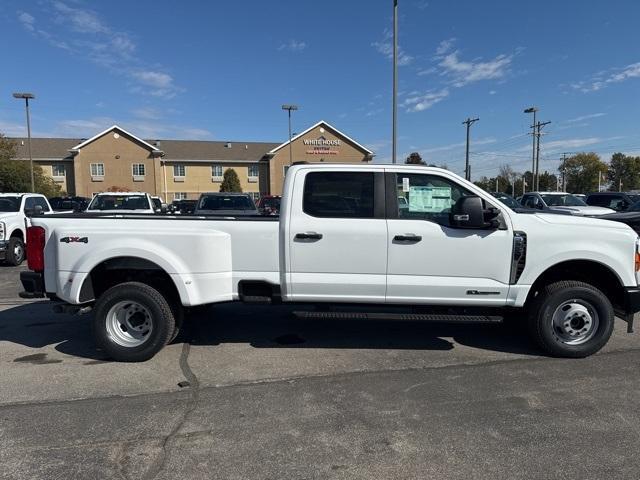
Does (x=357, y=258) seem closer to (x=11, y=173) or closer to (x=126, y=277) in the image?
(x=126, y=277)

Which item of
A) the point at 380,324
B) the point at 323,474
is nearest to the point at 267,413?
the point at 323,474

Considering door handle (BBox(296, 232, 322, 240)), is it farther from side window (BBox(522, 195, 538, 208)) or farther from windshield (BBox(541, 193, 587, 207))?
side window (BBox(522, 195, 538, 208))

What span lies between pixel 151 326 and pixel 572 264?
4486mm

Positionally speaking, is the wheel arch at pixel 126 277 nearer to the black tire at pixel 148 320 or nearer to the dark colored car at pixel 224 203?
the black tire at pixel 148 320

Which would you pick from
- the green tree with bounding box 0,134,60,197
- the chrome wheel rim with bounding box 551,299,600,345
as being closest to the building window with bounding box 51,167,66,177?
the green tree with bounding box 0,134,60,197

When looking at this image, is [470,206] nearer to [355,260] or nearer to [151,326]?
[355,260]

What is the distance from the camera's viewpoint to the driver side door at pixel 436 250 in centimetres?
492

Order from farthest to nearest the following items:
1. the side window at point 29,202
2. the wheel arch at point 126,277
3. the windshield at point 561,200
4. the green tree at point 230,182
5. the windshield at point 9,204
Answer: the green tree at point 230,182
the windshield at point 561,200
the side window at point 29,202
the windshield at point 9,204
the wheel arch at point 126,277

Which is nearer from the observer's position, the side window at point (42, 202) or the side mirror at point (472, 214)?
the side mirror at point (472, 214)

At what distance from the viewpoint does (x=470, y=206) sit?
4750 mm

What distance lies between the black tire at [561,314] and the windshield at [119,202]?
12.0 metres

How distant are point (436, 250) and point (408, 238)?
0.32 meters

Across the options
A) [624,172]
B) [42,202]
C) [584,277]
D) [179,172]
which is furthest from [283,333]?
[624,172]

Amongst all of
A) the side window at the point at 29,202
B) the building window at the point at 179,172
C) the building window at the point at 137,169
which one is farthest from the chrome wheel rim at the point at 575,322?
the building window at the point at 179,172
